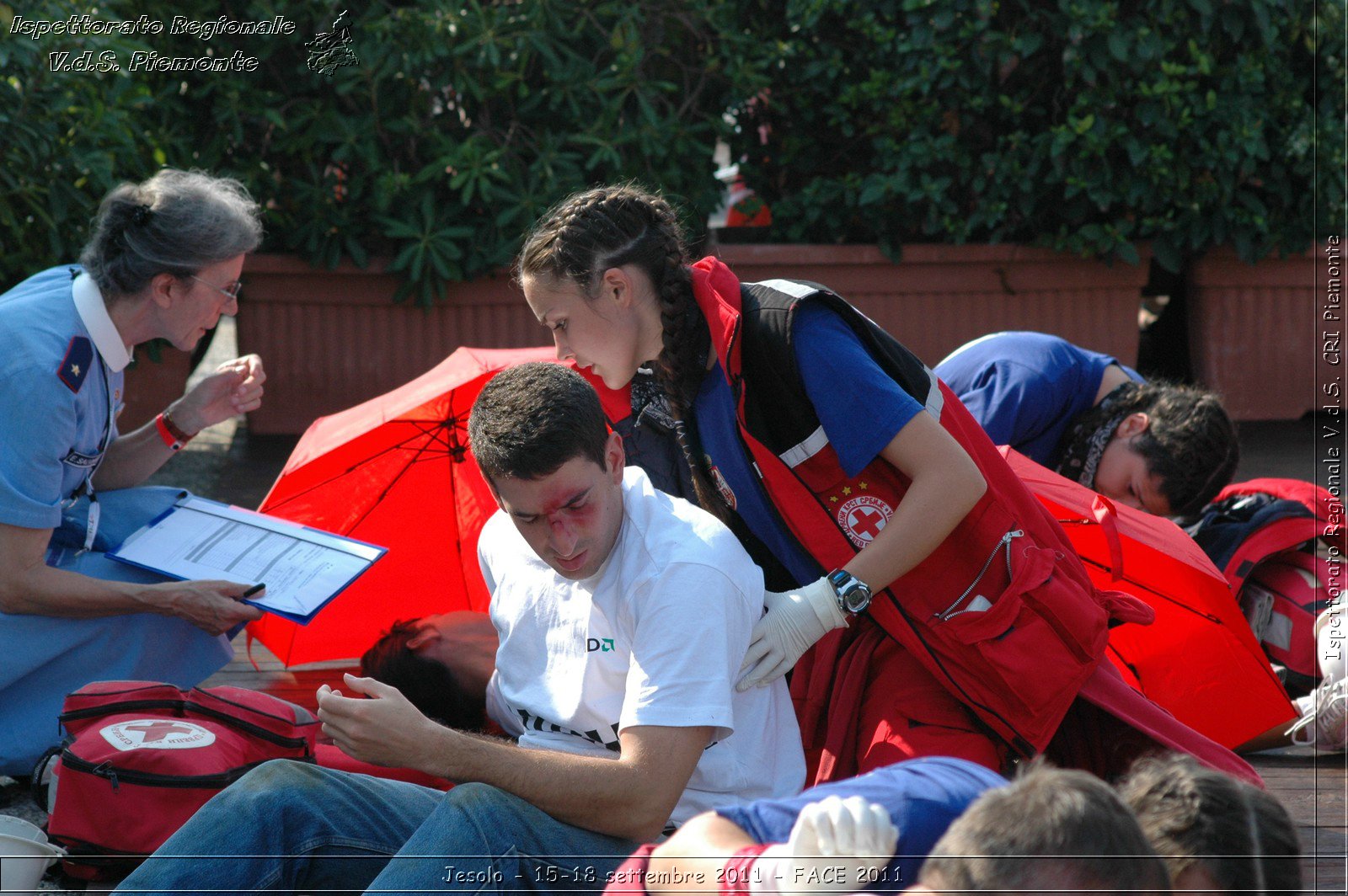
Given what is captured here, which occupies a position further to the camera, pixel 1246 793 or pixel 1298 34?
pixel 1298 34

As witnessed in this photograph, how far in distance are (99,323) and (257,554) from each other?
62 cm

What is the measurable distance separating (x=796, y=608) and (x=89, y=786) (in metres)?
1.31

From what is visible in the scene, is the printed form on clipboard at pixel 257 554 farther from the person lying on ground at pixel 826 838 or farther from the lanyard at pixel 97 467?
the person lying on ground at pixel 826 838

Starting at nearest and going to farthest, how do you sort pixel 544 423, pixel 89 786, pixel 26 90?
pixel 544 423 < pixel 89 786 < pixel 26 90

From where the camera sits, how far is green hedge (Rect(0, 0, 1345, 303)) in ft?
16.8

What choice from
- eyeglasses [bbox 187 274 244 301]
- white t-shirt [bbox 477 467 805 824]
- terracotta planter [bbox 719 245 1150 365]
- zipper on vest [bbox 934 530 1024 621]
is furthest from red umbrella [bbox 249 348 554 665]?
terracotta planter [bbox 719 245 1150 365]

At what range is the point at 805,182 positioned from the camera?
5.91 metres

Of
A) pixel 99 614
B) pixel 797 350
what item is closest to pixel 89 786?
pixel 99 614

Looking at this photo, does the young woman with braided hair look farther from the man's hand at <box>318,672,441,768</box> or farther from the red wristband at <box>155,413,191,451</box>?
the red wristband at <box>155,413,191,451</box>

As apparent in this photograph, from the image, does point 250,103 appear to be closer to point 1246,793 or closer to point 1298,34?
point 1298,34

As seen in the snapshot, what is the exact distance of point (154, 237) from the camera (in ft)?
9.34

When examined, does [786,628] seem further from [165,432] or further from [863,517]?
[165,432]

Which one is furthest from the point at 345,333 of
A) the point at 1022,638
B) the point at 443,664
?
the point at 1022,638

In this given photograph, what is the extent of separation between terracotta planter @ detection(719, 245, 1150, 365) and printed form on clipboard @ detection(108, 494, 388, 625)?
291 centimetres
